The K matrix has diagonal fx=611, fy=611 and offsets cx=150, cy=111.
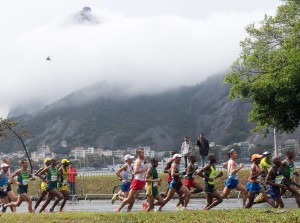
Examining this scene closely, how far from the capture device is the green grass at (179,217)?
1299 centimetres

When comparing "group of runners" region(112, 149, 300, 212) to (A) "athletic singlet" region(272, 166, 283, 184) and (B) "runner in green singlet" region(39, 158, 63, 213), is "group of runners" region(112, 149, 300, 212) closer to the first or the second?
(A) "athletic singlet" region(272, 166, 283, 184)

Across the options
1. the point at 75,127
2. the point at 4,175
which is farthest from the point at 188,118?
the point at 4,175

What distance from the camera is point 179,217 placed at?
539 inches

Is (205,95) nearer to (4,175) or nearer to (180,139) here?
(180,139)

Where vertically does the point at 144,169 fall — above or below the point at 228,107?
below

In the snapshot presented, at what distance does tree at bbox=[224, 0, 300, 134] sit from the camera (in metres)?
29.0

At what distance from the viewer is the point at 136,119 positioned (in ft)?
594

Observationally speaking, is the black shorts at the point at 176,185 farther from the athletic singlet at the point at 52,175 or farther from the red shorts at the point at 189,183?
the athletic singlet at the point at 52,175

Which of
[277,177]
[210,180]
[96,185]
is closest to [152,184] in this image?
[210,180]

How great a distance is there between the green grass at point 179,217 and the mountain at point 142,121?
131 meters

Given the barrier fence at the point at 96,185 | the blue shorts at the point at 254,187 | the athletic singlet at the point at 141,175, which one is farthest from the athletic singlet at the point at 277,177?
the barrier fence at the point at 96,185

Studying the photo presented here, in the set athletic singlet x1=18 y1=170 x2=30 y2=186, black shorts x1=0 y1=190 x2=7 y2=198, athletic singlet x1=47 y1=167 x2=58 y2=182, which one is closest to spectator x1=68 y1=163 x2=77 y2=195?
black shorts x1=0 y1=190 x2=7 y2=198

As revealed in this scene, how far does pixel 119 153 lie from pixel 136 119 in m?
29.3

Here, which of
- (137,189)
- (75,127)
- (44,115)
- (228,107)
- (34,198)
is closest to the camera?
(137,189)
